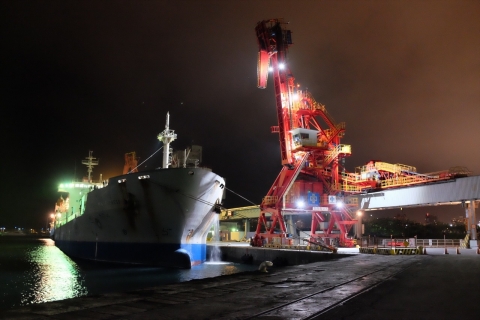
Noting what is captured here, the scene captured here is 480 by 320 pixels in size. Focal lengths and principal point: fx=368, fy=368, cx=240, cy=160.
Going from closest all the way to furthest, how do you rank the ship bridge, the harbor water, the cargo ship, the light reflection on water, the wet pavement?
the wet pavement, the light reflection on water, the harbor water, the cargo ship, the ship bridge

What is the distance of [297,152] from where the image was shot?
1556 inches

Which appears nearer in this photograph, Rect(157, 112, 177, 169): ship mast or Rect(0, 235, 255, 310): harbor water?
Rect(0, 235, 255, 310): harbor water

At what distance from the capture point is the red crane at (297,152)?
3816 cm

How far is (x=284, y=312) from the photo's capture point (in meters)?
8.13

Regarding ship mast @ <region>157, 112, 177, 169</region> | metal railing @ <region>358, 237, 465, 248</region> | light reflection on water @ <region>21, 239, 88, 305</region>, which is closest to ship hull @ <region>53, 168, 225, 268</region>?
light reflection on water @ <region>21, 239, 88, 305</region>

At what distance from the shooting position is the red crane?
38.2 m

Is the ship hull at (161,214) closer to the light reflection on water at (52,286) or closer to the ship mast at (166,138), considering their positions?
the light reflection on water at (52,286)

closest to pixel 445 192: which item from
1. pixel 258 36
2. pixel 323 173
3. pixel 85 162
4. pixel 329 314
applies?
pixel 323 173

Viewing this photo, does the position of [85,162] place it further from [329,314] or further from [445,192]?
[329,314]

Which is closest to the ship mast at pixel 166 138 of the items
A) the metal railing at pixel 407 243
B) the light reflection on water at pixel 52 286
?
the light reflection on water at pixel 52 286

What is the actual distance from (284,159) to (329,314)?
3218 centimetres

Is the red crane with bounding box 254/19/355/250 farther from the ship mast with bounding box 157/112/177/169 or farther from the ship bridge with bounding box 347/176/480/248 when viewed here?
the ship mast with bounding box 157/112/177/169

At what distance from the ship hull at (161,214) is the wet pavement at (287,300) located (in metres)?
12.7

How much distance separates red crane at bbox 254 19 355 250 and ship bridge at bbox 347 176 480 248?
3.59m
